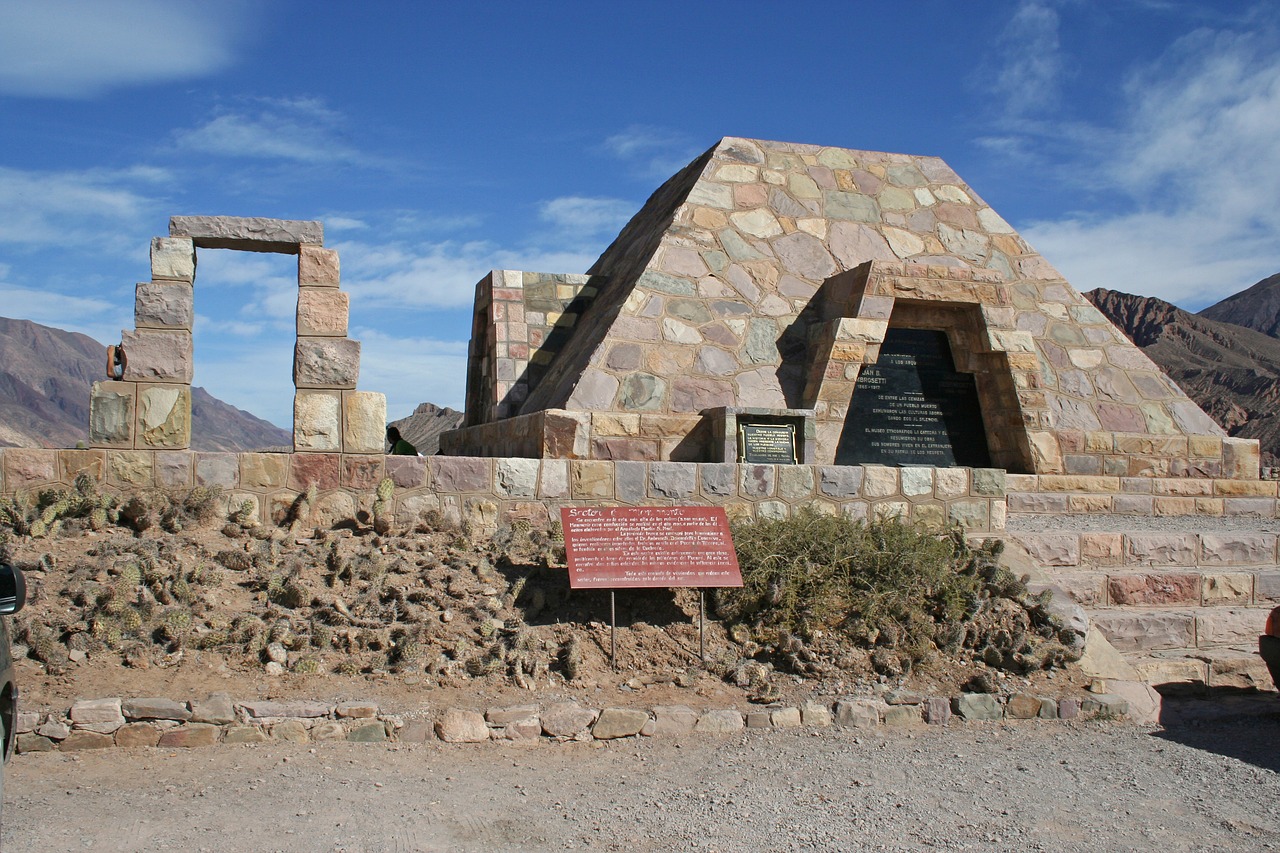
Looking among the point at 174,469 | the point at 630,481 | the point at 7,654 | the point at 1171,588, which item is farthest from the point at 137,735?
the point at 1171,588

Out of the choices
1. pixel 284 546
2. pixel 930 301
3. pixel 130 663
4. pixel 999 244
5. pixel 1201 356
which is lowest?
pixel 130 663

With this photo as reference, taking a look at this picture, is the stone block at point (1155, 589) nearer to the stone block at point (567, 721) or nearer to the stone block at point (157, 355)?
the stone block at point (567, 721)

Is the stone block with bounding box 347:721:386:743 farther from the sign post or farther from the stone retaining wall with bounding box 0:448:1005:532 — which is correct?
the stone retaining wall with bounding box 0:448:1005:532

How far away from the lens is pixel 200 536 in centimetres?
605

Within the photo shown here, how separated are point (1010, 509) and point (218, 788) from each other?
7.13 m

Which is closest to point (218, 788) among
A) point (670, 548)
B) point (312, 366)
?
point (670, 548)

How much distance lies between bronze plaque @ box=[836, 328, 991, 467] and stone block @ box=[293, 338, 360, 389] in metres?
4.32

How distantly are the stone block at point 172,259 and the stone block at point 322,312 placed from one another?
0.69 meters

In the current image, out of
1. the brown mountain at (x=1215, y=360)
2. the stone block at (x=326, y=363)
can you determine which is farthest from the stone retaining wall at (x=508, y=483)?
the brown mountain at (x=1215, y=360)

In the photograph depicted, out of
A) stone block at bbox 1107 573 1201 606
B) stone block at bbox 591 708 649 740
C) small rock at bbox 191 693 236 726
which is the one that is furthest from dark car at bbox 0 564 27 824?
stone block at bbox 1107 573 1201 606

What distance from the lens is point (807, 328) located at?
9.33 meters

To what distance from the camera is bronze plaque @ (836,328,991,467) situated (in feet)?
30.0

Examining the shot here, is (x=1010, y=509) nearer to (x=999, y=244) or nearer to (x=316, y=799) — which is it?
(x=999, y=244)

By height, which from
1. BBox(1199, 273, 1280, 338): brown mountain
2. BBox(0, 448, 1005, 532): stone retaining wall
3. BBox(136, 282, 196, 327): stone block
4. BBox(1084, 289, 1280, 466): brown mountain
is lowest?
BBox(0, 448, 1005, 532): stone retaining wall
